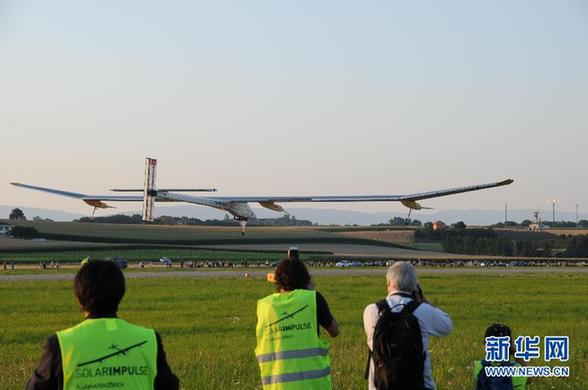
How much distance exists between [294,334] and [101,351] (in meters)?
2.54

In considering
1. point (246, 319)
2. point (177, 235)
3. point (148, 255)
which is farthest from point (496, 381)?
point (177, 235)

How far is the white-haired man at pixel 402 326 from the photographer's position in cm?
697

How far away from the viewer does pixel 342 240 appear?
334 feet

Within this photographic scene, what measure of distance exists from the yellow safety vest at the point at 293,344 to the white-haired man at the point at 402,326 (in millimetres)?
437

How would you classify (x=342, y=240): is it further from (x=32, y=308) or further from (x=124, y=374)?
(x=124, y=374)

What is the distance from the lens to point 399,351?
696 cm

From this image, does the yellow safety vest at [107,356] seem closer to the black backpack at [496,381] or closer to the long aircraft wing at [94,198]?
the black backpack at [496,381]

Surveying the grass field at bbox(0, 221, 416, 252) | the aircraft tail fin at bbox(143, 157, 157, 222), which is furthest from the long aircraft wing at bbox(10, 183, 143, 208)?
the grass field at bbox(0, 221, 416, 252)

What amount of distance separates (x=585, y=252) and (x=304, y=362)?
307ft

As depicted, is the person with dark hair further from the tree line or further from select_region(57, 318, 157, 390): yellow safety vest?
the tree line

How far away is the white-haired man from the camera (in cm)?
697

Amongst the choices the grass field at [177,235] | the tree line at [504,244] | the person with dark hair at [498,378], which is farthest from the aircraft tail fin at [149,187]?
the tree line at [504,244]

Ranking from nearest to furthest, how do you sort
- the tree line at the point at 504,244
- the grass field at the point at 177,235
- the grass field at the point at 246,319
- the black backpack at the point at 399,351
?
the black backpack at the point at 399,351 < the grass field at the point at 246,319 < the grass field at the point at 177,235 < the tree line at the point at 504,244

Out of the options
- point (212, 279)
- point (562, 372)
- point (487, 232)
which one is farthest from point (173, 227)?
point (562, 372)
